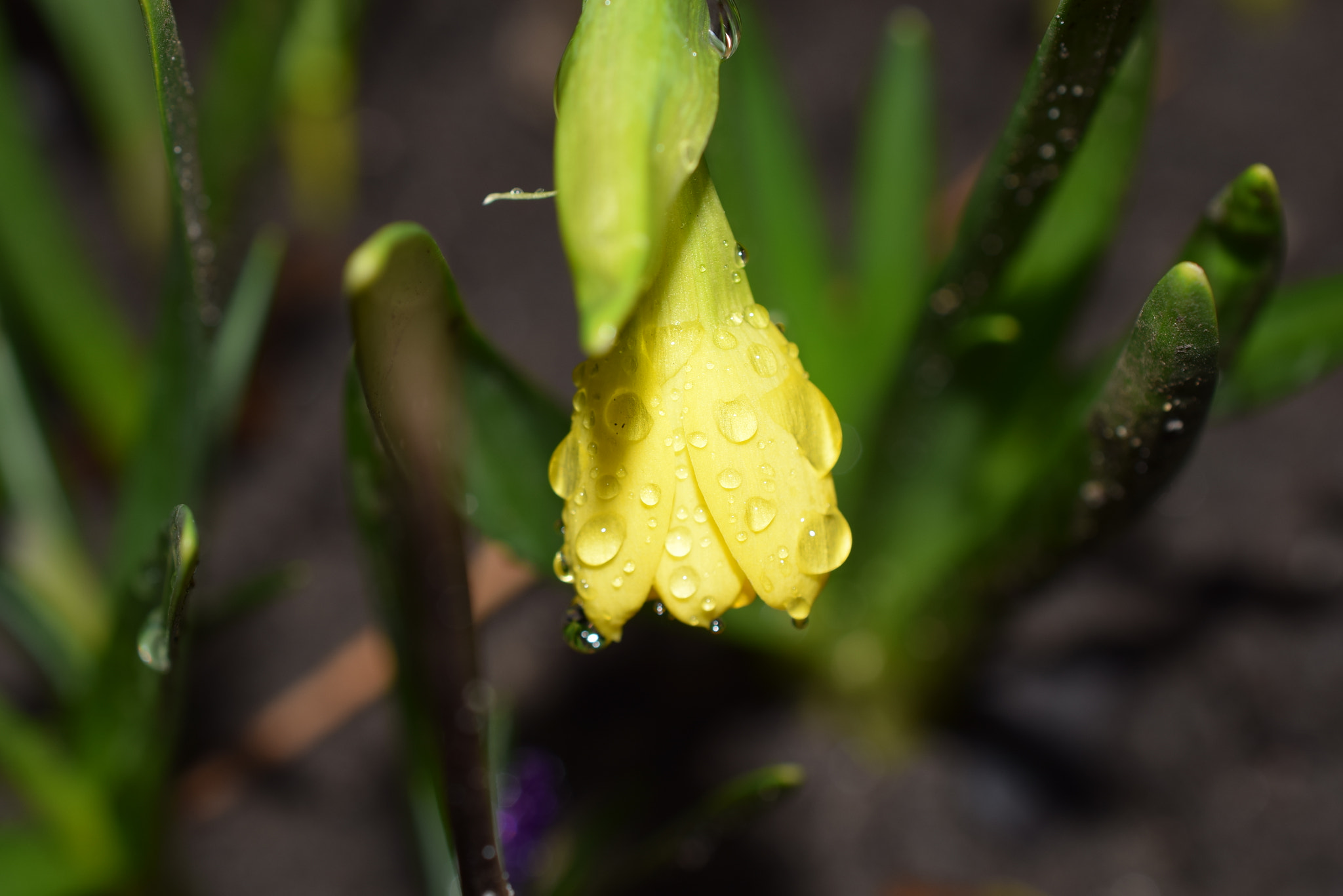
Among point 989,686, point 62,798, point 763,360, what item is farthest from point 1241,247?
point 62,798

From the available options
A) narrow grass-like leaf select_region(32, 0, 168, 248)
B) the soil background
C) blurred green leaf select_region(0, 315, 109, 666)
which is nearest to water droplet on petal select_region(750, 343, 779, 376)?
the soil background

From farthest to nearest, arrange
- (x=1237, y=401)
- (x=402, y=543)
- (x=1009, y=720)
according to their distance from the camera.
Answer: (x=1009, y=720) → (x=1237, y=401) → (x=402, y=543)

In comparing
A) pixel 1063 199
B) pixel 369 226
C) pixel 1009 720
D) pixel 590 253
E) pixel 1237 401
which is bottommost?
pixel 1009 720

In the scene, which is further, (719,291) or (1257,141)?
(1257,141)

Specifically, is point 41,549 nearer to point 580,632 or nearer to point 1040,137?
point 580,632

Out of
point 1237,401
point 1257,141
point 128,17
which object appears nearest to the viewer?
point 1237,401

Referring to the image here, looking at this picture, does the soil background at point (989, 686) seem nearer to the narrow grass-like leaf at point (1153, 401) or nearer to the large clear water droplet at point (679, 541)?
the narrow grass-like leaf at point (1153, 401)

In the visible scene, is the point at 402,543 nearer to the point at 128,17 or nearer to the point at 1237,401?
the point at 1237,401

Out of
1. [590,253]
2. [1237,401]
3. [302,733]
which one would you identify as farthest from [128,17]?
[1237,401]
